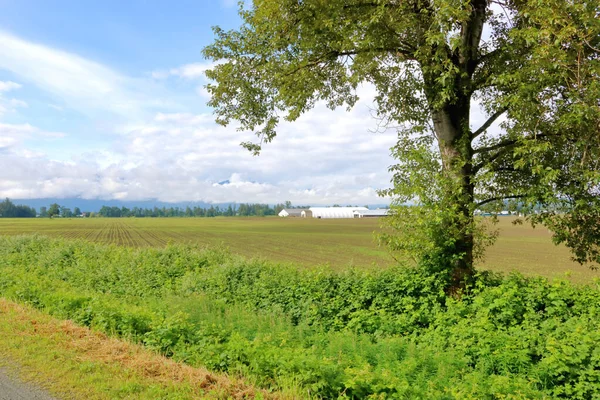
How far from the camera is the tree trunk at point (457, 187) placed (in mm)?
9992

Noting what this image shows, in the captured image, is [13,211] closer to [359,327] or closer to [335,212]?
[335,212]

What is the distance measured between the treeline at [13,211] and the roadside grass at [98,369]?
194144mm

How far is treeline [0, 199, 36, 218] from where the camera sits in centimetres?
16059

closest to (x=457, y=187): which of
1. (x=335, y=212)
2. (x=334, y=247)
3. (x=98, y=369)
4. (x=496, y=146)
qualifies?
(x=496, y=146)

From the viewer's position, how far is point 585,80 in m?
8.05

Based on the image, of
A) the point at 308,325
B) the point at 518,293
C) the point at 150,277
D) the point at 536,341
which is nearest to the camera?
the point at 536,341

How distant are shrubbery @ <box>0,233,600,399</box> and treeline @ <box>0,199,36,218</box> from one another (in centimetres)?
18475

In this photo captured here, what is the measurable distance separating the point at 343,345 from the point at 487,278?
5.46 m

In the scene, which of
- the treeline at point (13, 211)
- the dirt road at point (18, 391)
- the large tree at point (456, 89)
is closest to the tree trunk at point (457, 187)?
the large tree at point (456, 89)

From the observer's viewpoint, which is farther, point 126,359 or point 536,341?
point 536,341

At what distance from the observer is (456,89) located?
34.1ft

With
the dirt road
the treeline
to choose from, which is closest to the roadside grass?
the dirt road

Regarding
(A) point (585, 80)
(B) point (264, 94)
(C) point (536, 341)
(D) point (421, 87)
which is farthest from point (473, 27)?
(C) point (536, 341)

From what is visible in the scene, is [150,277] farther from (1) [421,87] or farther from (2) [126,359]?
(1) [421,87]
